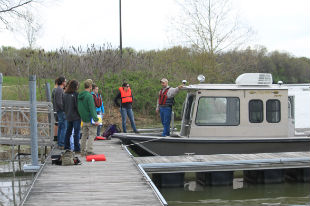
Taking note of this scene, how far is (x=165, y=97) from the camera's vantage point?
1329 cm

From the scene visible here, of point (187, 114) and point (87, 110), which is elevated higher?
point (87, 110)

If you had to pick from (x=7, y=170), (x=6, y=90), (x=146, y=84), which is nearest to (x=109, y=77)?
(x=146, y=84)

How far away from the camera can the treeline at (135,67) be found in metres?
23.2

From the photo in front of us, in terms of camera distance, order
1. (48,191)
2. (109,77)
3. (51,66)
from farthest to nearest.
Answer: (109,77)
(51,66)
(48,191)

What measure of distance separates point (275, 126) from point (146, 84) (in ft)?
44.4

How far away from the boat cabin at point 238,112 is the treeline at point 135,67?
32.8 ft

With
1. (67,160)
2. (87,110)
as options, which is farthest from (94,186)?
(87,110)

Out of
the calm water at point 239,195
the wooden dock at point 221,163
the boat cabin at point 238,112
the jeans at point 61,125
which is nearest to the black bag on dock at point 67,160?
the wooden dock at point 221,163

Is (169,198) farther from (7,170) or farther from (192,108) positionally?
(7,170)

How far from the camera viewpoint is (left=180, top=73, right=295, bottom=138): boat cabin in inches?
523

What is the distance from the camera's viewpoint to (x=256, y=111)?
531 inches

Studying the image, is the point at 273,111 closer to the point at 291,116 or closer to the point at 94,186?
the point at 291,116

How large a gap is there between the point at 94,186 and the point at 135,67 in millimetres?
20794

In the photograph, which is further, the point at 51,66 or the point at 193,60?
the point at 193,60
